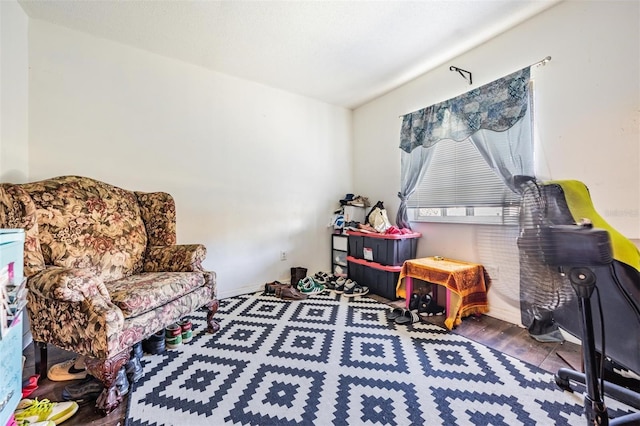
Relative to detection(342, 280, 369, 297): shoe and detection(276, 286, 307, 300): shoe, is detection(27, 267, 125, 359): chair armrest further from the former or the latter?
detection(342, 280, 369, 297): shoe

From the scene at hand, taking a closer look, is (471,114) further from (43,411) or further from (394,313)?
(43,411)

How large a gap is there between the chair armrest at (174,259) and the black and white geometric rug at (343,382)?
0.50m

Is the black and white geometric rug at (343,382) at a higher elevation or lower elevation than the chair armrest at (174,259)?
lower

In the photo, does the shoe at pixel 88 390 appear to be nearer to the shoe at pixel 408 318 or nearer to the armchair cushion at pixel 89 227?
the armchair cushion at pixel 89 227

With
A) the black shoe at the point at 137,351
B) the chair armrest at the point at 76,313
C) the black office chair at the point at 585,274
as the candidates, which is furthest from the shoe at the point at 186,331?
the black office chair at the point at 585,274

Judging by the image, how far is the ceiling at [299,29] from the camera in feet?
6.11

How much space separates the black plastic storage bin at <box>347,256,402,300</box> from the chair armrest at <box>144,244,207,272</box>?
5.56 ft

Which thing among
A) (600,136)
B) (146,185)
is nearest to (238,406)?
(146,185)

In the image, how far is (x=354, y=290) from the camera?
2.88 metres

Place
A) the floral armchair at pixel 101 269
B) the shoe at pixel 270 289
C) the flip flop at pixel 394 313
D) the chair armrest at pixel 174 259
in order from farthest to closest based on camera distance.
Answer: the shoe at pixel 270 289 → the flip flop at pixel 394 313 → the chair armrest at pixel 174 259 → the floral armchair at pixel 101 269

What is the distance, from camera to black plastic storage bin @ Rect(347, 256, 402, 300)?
104 inches

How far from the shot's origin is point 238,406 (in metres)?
1.22

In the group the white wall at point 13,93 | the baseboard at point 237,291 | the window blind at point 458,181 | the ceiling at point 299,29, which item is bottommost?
the baseboard at point 237,291

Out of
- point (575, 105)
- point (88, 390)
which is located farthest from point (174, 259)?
point (575, 105)
